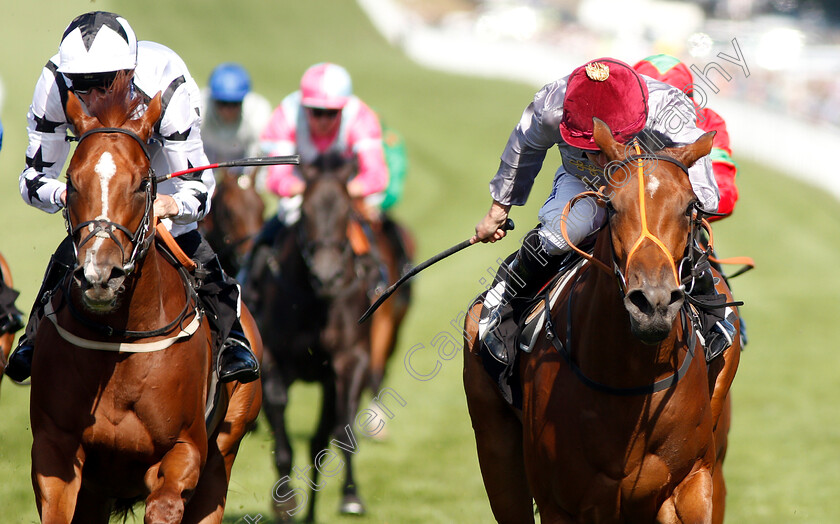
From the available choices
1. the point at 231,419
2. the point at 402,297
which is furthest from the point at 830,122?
the point at 231,419

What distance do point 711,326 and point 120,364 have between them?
222 cm

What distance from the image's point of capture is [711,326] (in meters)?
4.34

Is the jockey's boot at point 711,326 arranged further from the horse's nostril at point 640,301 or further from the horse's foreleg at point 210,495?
the horse's foreleg at point 210,495

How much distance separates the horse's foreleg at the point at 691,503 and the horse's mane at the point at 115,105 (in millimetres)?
2318

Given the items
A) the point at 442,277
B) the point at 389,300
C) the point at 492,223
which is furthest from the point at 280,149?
the point at 442,277

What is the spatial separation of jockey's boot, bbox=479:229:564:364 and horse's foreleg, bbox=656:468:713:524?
2.92 feet

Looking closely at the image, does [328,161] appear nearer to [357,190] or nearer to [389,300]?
[357,190]

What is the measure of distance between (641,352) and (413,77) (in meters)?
31.0

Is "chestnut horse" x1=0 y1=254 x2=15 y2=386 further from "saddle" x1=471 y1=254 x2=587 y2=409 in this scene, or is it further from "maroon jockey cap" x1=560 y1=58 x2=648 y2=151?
"maroon jockey cap" x1=560 y1=58 x2=648 y2=151

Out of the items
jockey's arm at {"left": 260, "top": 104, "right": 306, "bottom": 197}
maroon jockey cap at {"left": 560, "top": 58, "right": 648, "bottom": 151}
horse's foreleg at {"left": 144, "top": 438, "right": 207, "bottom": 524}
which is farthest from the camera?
jockey's arm at {"left": 260, "top": 104, "right": 306, "bottom": 197}

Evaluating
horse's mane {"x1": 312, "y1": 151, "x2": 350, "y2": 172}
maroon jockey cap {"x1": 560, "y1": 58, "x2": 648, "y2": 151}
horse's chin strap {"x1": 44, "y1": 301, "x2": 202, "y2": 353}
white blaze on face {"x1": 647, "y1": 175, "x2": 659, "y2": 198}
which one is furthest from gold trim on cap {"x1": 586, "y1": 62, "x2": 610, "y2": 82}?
horse's mane {"x1": 312, "y1": 151, "x2": 350, "y2": 172}

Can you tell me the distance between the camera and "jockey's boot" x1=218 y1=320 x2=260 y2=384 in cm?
454

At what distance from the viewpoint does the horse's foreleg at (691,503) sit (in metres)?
3.80

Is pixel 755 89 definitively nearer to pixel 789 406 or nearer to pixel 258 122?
pixel 789 406
